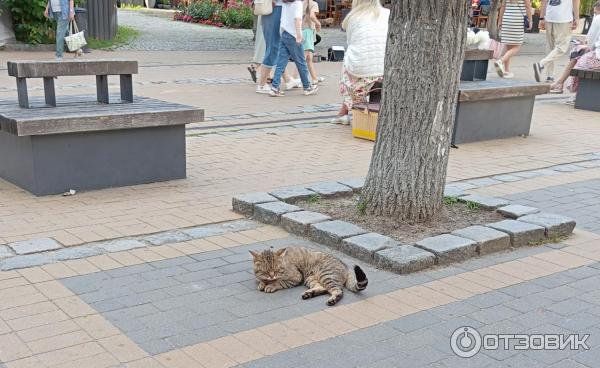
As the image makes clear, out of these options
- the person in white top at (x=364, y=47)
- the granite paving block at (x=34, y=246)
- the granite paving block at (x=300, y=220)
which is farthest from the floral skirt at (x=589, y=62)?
the granite paving block at (x=34, y=246)

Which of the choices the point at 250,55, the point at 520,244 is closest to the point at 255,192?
the point at 520,244

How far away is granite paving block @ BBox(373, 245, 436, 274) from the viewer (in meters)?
4.36

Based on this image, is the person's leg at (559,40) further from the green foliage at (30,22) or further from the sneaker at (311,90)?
the green foliage at (30,22)

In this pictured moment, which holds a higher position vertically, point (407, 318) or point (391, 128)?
point (391, 128)

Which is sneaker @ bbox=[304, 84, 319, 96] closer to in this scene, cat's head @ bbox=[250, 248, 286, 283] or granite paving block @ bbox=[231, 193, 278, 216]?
granite paving block @ bbox=[231, 193, 278, 216]

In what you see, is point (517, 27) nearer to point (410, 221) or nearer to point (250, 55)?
point (250, 55)

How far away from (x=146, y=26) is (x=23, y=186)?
21.1 m

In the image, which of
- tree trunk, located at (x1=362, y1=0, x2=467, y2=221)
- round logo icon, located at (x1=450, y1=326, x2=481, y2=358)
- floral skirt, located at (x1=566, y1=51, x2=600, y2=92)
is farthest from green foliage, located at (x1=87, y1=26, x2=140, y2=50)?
round logo icon, located at (x1=450, y1=326, x2=481, y2=358)

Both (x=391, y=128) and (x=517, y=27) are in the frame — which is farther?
(x=517, y=27)

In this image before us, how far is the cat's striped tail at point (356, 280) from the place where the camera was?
155 inches

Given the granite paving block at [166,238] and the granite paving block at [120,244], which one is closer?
the granite paving block at [120,244]

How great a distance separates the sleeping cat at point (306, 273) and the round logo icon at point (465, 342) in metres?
0.65

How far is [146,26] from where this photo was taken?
25.9 m

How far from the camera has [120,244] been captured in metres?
4.78
